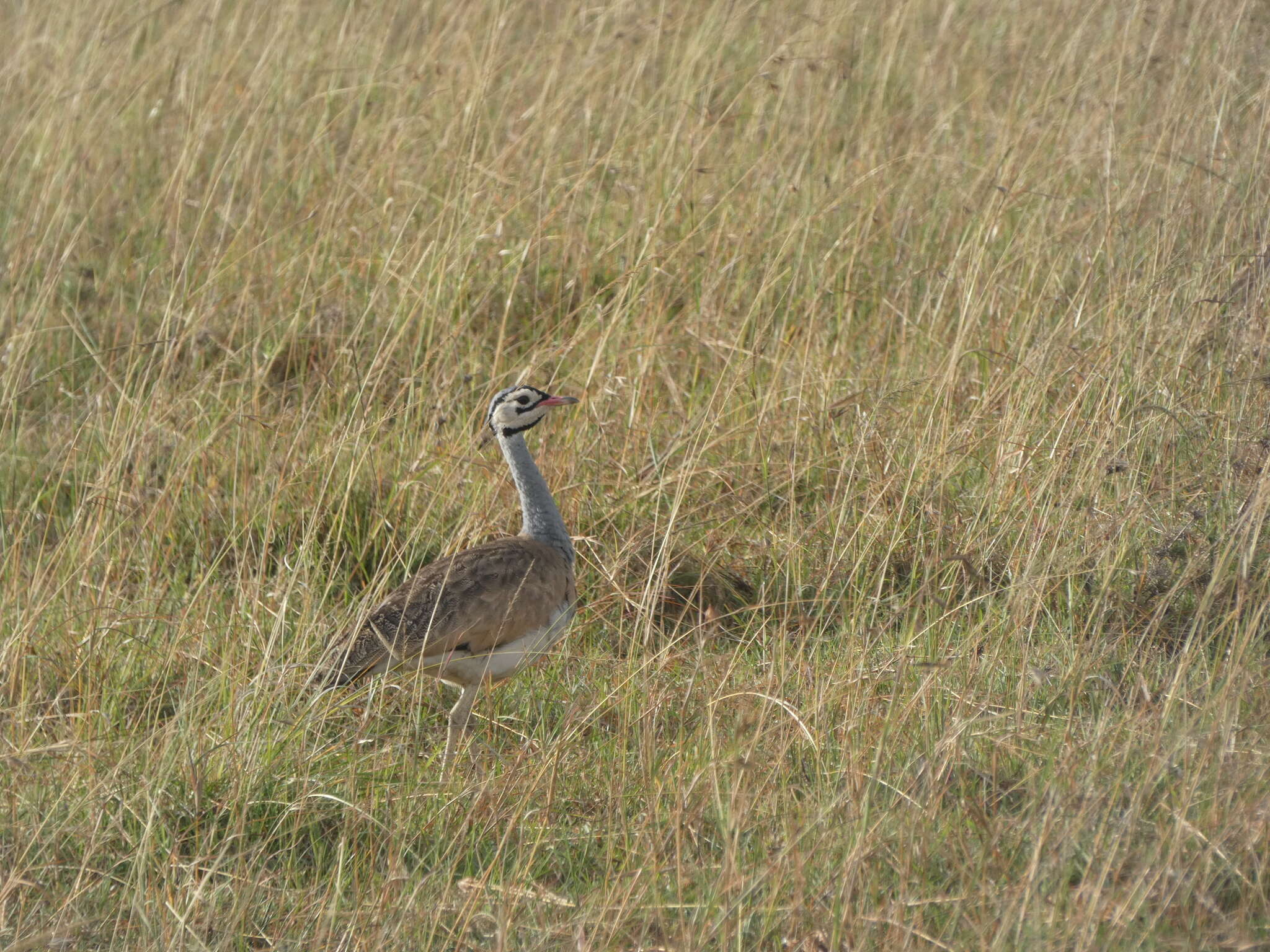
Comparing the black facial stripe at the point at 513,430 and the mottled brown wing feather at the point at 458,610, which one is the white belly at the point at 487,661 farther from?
the black facial stripe at the point at 513,430

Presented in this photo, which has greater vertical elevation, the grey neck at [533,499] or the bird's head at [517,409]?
the bird's head at [517,409]

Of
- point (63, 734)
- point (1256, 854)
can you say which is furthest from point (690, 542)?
point (1256, 854)

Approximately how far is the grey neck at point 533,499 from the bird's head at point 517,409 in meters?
0.03

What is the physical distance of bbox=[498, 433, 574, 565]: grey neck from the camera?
4332 millimetres

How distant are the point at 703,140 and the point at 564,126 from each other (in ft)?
3.61

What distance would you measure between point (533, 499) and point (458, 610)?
60 centimetres

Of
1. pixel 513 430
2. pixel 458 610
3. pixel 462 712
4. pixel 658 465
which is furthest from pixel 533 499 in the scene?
pixel 462 712

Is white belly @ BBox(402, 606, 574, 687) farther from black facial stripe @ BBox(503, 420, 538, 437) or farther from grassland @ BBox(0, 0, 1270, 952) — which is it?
black facial stripe @ BBox(503, 420, 538, 437)

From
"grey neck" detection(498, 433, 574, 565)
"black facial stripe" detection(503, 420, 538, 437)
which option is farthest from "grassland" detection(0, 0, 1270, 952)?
"black facial stripe" detection(503, 420, 538, 437)

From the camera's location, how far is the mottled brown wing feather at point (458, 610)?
3744 millimetres

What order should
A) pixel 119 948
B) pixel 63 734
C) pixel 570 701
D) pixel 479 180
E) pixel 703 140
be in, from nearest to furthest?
pixel 119 948, pixel 63 734, pixel 570 701, pixel 703 140, pixel 479 180

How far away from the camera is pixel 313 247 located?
5.54 meters

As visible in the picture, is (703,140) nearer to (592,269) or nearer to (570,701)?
(592,269)

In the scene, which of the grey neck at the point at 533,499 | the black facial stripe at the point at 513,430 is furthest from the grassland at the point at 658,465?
the black facial stripe at the point at 513,430
